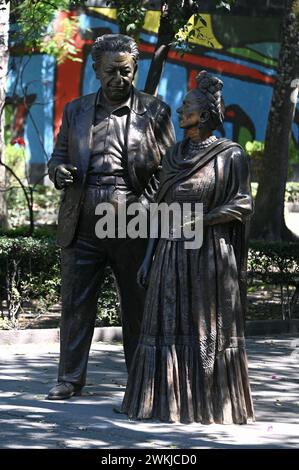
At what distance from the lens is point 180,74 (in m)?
27.9

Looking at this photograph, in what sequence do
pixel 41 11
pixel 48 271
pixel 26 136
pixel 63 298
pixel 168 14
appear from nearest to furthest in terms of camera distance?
pixel 63 298
pixel 48 271
pixel 168 14
pixel 41 11
pixel 26 136

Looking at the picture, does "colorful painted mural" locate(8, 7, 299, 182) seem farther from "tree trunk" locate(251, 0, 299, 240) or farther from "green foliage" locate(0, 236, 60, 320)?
"green foliage" locate(0, 236, 60, 320)

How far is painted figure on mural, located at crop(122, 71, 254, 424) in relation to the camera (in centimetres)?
747

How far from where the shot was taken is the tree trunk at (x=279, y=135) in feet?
56.2

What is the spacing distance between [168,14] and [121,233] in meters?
5.72

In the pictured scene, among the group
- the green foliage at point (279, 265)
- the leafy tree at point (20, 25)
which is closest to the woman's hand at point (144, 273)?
the green foliage at point (279, 265)

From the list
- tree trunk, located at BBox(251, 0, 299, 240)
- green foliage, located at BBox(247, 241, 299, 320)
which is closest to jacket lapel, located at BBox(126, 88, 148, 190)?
green foliage, located at BBox(247, 241, 299, 320)

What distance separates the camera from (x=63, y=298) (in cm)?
834

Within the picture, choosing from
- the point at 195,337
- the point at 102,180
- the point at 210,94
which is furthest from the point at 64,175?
the point at 195,337

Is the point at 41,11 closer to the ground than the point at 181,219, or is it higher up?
higher up

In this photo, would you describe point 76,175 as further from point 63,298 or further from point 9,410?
point 9,410
